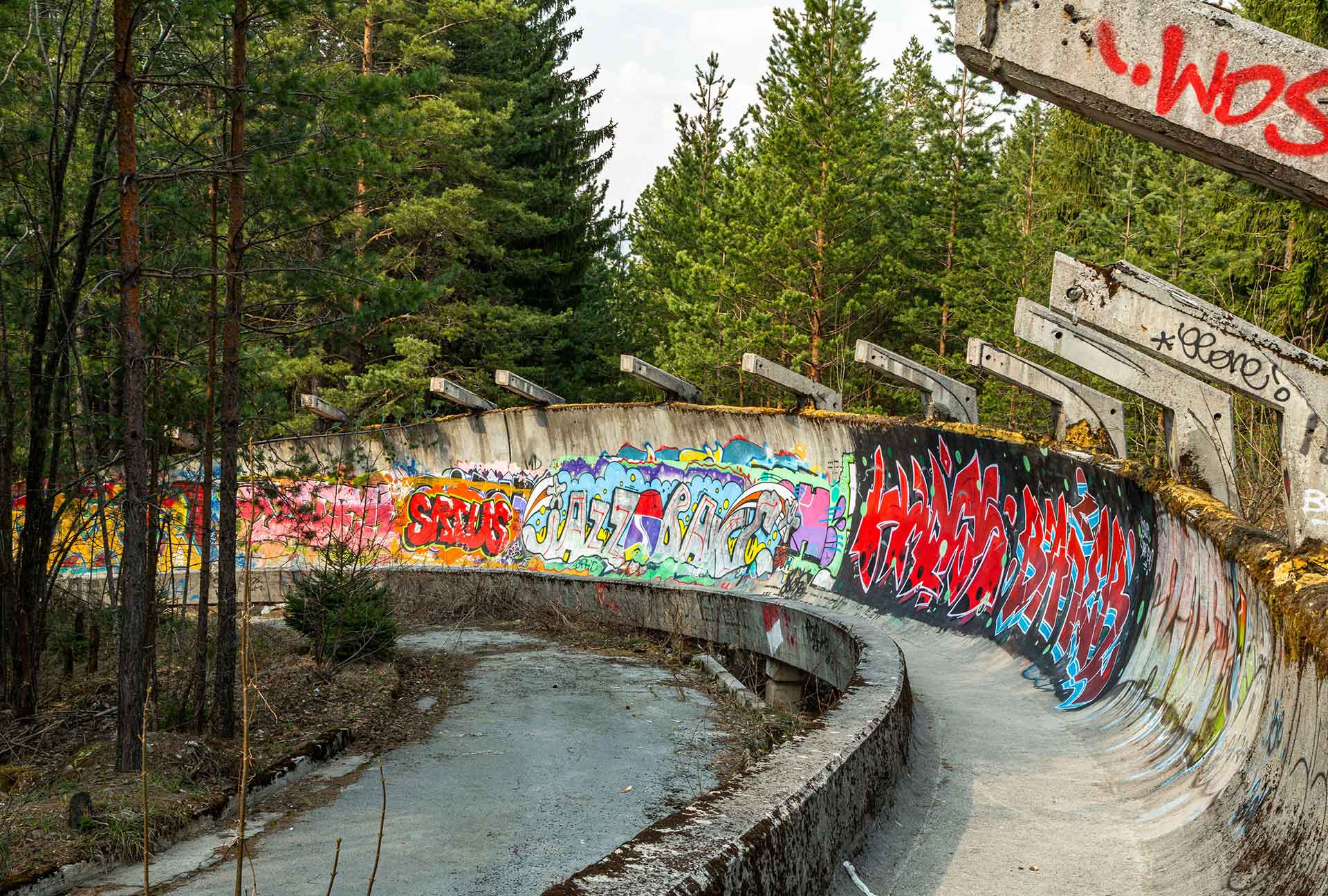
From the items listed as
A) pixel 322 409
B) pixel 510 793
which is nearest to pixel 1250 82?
pixel 510 793

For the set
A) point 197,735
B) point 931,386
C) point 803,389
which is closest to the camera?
point 197,735

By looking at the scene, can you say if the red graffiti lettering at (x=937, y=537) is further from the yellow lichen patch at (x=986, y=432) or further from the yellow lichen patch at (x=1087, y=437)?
the yellow lichen patch at (x=1087, y=437)

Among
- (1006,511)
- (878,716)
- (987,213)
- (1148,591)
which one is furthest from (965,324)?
(878,716)

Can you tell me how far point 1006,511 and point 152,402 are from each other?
356 inches

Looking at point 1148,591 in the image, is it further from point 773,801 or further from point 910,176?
point 910,176

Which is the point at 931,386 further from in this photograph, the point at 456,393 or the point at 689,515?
the point at 456,393

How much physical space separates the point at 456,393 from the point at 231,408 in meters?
12.7

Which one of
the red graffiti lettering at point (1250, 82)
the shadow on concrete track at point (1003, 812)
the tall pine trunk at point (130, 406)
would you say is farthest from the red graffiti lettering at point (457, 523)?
the red graffiti lettering at point (1250, 82)

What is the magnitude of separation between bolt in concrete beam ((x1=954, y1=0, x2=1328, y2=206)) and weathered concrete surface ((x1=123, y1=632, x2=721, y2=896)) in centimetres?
500

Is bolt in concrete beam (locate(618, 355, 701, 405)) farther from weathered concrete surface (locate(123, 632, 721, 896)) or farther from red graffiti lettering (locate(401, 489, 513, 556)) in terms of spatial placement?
weathered concrete surface (locate(123, 632, 721, 896))

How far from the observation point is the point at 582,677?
1297 centimetres

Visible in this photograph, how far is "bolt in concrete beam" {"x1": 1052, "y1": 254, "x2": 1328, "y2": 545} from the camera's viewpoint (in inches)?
228

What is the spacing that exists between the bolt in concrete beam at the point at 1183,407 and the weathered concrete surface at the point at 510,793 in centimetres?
444

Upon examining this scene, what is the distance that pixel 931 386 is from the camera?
1366 cm
